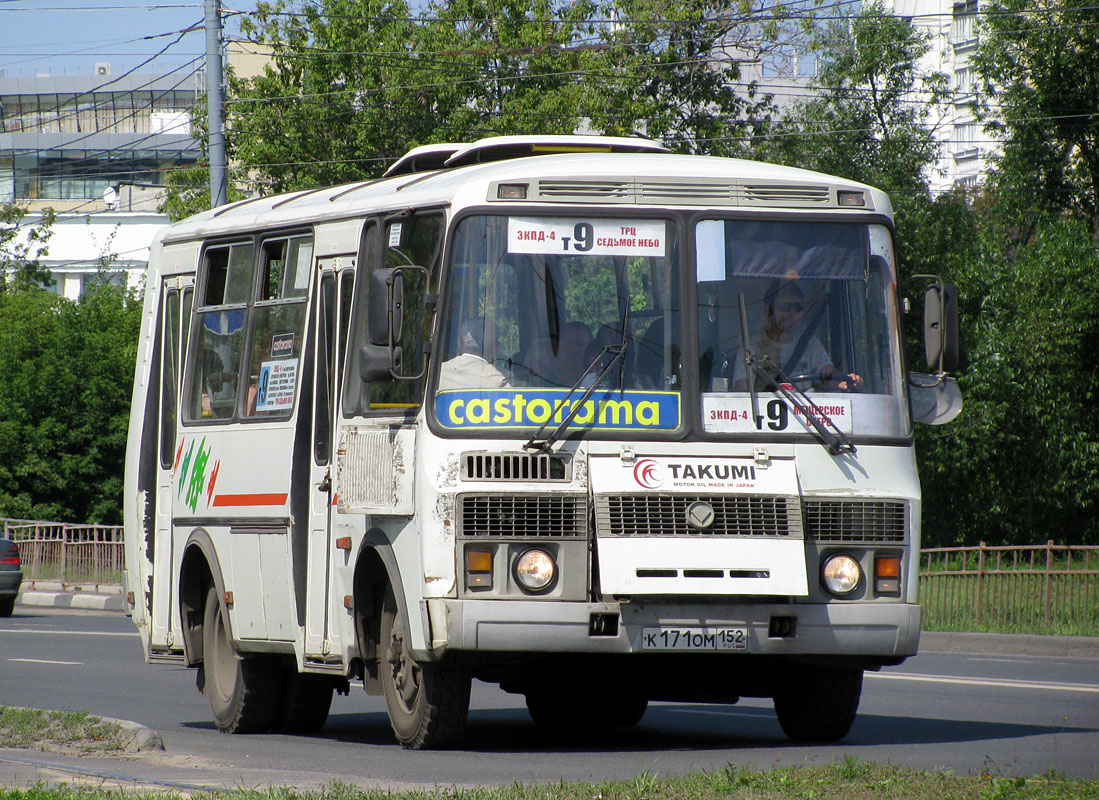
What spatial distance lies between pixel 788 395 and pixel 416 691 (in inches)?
94.6

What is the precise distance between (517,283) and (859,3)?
39345 mm

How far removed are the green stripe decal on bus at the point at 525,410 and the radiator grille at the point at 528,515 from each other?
35cm

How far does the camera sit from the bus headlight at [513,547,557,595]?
8.84 meters

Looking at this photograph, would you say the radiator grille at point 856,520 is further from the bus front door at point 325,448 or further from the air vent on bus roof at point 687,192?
the bus front door at point 325,448

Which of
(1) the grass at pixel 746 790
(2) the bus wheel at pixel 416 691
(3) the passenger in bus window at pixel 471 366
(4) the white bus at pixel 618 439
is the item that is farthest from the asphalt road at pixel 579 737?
(3) the passenger in bus window at pixel 471 366

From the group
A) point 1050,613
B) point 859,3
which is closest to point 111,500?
point 859,3

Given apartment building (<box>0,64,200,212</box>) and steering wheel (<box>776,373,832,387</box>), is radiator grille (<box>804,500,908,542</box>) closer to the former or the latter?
steering wheel (<box>776,373,832,387</box>)

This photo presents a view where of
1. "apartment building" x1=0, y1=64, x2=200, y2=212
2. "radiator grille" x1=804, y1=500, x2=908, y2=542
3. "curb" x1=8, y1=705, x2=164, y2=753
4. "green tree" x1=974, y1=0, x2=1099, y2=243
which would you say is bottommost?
"curb" x1=8, y1=705, x2=164, y2=753

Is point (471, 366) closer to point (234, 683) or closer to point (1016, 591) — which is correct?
point (234, 683)

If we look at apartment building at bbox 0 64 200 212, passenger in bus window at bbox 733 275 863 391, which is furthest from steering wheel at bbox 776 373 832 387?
apartment building at bbox 0 64 200 212

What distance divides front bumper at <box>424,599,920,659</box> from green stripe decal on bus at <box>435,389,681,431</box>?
0.86 meters

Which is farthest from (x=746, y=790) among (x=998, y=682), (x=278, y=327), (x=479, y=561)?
(x=998, y=682)

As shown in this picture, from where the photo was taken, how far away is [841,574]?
917 centimetres

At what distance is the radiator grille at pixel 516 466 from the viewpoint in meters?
8.88
